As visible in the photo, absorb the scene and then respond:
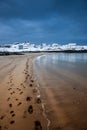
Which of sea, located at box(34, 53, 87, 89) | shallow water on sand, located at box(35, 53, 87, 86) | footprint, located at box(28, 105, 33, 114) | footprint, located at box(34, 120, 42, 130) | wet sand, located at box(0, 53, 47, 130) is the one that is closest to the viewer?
footprint, located at box(34, 120, 42, 130)

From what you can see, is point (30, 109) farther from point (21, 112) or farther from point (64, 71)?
point (64, 71)

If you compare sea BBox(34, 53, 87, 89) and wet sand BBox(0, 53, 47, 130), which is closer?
wet sand BBox(0, 53, 47, 130)

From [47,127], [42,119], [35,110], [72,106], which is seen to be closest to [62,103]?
[72,106]

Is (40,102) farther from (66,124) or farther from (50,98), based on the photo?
(66,124)

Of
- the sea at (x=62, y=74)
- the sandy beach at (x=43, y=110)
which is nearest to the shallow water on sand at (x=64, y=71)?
the sea at (x=62, y=74)

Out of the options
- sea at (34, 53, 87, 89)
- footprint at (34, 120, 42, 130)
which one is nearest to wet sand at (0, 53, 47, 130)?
footprint at (34, 120, 42, 130)

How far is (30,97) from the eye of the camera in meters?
8.80

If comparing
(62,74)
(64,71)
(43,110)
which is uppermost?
(43,110)

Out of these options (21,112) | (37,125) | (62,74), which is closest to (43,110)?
(21,112)

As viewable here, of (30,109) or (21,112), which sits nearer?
(21,112)

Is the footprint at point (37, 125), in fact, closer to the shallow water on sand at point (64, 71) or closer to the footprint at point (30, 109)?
the footprint at point (30, 109)

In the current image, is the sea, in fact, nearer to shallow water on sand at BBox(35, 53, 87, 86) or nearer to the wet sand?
shallow water on sand at BBox(35, 53, 87, 86)

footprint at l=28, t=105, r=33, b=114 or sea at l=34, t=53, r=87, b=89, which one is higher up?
footprint at l=28, t=105, r=33, b=114

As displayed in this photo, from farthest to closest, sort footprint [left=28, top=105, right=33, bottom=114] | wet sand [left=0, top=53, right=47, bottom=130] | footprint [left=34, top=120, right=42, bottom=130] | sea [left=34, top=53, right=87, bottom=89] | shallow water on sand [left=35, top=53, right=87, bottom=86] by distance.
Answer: shallow water on sand [left=35, top=53, right=87, bottom=86]
sea [left=34, top=53, right=87, bottom=89]
footprint [left=28, top=105, right=33, bottom=114]
wet sand [left=0, top=53, right=47, bottom=130]
footprint [left=34, top=120, right=42, bottom=130]
